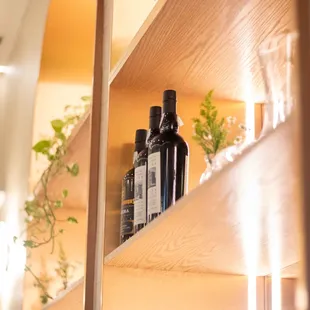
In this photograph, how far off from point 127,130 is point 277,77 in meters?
0.67

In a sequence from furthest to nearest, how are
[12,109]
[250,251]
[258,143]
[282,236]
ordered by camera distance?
[12,109] → [250,251] → [282,236] → [258,143]

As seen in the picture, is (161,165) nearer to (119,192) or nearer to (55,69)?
(119,192)

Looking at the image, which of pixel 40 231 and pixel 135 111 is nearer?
pixel 135 111

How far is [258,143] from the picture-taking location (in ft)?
3.28

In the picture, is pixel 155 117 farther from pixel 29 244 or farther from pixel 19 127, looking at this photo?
pixel 19 127

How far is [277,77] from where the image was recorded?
44.5 inches

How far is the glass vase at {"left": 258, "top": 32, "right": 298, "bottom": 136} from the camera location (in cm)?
109

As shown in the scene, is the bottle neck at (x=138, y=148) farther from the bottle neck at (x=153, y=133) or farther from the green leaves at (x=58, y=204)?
the green leaves at (x=58, y=204)

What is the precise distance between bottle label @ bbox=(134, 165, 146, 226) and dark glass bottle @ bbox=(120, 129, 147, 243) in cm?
3

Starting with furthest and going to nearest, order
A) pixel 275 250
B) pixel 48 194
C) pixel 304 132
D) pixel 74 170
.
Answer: pixel 48 194 → pixel 74 170 → pixel 275 250 → pixel 304 132

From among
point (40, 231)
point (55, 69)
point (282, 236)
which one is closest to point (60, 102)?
point (55, 69)

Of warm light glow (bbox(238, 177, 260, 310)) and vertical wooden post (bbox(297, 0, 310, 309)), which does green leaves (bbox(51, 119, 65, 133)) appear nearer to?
warm light glow (bbox(238, 177, 260, 310))

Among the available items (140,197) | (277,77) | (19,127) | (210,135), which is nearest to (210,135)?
(210,135)

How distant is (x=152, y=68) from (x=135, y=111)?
0.14 meters
